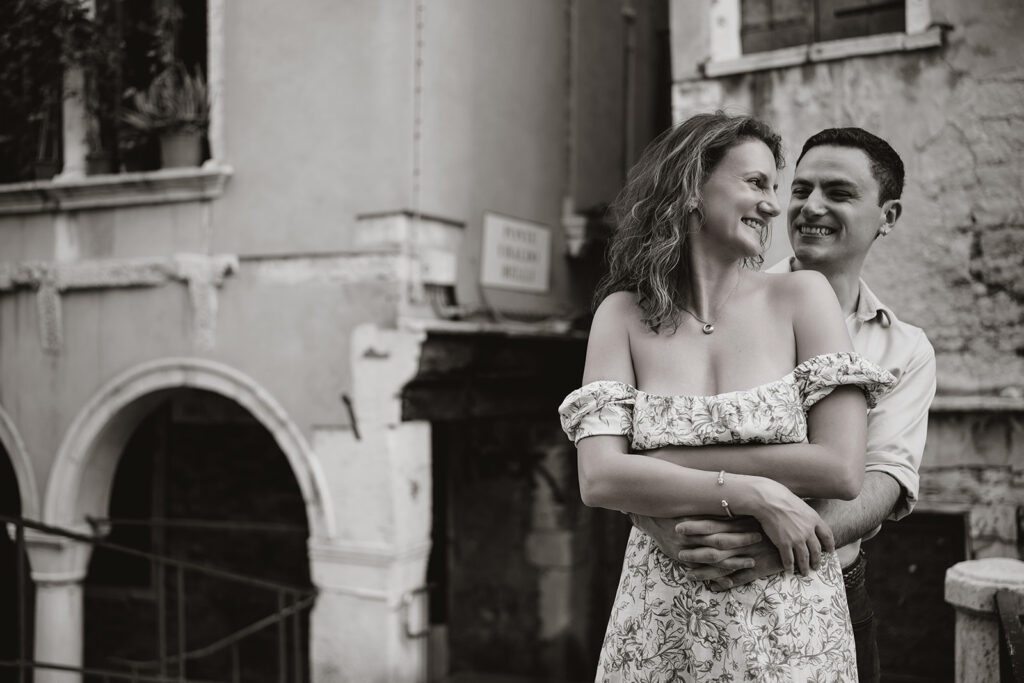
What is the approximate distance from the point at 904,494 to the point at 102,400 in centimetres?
532

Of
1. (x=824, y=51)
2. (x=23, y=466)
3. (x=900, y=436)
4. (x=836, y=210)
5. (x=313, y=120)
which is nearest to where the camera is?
(x=900, y=436)

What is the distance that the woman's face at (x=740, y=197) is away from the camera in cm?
190

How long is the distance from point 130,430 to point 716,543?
217 inches

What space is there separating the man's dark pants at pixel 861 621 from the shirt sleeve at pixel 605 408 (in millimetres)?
710

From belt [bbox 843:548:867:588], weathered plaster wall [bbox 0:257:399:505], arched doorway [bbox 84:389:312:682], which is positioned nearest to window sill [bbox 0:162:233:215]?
weathered plaster wall [bbox 0:257:399:505]

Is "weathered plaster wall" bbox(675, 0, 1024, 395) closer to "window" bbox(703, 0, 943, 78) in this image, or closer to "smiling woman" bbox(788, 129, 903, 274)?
"window" bbox(703, 0, 943, 78)

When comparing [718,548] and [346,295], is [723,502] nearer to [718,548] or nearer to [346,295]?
[718,548]

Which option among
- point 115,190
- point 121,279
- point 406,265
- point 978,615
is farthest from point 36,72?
point 978,615

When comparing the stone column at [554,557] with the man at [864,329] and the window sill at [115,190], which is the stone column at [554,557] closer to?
the window sill at [115,190]

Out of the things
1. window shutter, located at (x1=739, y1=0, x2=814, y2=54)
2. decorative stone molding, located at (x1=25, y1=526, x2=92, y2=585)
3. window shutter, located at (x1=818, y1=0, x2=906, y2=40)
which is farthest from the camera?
decorative stone molding, located at (x1=25, y1=526, x2=92, y2=585)

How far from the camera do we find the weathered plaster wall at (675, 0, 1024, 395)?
188 inches

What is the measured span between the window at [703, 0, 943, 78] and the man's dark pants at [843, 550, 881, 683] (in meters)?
3.59

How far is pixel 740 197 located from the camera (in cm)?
190

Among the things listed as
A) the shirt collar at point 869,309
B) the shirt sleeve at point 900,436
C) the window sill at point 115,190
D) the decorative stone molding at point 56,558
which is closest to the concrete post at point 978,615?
the shirt sleeve at point 900,436
